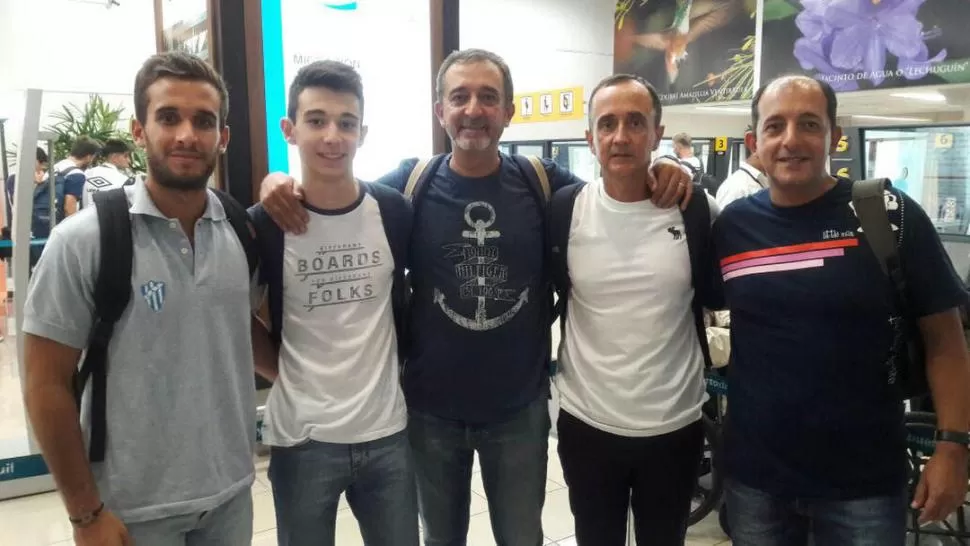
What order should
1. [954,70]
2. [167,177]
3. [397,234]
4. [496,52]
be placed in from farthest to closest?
[496,52] < [954,70] < [397,234] < [167,177]

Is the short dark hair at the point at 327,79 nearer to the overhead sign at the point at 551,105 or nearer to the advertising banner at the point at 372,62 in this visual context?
the advertising banner at the point at 372,62

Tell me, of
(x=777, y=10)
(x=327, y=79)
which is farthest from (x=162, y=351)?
(x=777, y=10)

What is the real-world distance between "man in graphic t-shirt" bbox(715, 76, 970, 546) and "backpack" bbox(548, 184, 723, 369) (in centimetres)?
17

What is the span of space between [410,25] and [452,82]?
1.60 m

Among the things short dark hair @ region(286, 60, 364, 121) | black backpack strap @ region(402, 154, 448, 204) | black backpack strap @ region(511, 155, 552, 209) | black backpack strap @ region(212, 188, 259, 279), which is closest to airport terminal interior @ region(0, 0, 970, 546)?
black backpack strap @ region(402, 154, 448, 204)

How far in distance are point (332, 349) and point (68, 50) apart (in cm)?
1084

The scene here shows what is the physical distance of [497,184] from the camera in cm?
197

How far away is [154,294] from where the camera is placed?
1.42m

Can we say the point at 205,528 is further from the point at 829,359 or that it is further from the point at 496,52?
the point at 496,52

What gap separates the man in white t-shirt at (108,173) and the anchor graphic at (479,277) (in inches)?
167

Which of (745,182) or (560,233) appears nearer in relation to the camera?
(560,233)

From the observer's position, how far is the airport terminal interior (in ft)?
10.4

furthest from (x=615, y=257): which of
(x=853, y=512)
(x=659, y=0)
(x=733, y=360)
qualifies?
(x=659, y=0)

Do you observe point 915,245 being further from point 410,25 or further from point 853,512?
point 410,25
